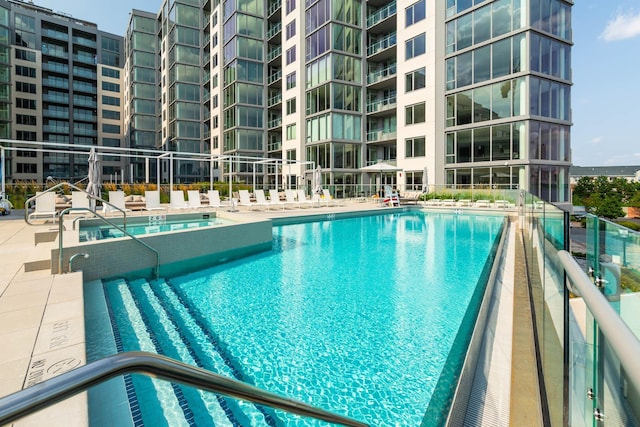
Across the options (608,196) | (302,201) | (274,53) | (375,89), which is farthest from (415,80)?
(608,196)

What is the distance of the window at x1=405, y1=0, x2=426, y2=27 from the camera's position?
26.7 metres

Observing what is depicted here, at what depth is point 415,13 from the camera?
2717 centimetres

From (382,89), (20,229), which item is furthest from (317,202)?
(382,89)

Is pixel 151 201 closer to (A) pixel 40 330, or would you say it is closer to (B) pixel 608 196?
(A) pixel 40 330

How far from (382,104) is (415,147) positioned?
5.79 m

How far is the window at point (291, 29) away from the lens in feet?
111

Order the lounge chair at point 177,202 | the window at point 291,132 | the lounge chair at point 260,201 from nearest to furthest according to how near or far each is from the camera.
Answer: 1. the lounge chair at point 177,202
2. the lounge chair at point 260,201
3. the window at point 291,132

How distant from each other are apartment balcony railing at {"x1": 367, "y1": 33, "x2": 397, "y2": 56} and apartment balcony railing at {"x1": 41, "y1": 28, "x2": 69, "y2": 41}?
46294 mm

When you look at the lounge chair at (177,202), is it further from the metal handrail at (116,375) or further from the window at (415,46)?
the window at (415,46)

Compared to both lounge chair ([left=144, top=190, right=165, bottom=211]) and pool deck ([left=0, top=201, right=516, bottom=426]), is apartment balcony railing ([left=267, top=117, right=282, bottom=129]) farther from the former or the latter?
pool deck ([left=0, top=201, right=516, bottom=426])

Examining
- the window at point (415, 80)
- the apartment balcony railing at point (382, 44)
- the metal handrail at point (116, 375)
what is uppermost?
the apartment balcony railing at point (382, 44)

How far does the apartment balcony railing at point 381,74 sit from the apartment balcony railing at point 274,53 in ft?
35.7

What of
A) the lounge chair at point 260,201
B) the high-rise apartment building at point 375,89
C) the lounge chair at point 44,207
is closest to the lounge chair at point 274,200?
the lounge chair at point 260,201

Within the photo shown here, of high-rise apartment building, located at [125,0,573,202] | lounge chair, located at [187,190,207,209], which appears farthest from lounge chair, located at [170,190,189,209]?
high-rise apartment building, located at [125,0,573,202]
